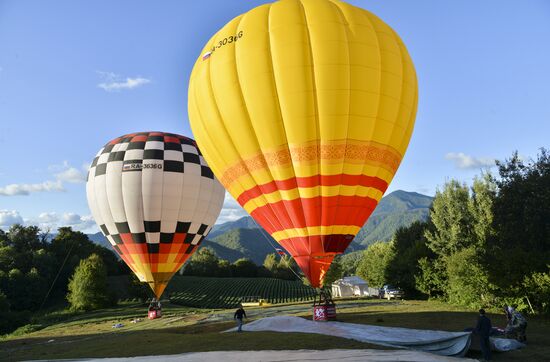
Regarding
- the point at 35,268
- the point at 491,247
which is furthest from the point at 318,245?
the point at 35,268

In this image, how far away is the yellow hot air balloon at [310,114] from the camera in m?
14.1

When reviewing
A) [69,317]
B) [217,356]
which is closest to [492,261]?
[217,356]

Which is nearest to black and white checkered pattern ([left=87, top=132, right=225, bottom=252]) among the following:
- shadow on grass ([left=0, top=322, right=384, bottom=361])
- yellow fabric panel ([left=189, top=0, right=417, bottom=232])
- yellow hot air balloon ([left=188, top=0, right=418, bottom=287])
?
shadow on grass ([left=0, top=322, right=384, bottom=361])

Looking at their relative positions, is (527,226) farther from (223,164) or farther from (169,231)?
(169,231)

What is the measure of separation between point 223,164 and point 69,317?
3142 centimetres

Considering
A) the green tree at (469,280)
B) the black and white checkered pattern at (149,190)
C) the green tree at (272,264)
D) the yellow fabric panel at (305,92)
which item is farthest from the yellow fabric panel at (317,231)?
the green tree at (272,264)

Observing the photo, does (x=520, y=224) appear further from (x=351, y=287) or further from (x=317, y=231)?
(x=351, y=287)

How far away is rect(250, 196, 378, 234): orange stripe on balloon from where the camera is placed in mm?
14609

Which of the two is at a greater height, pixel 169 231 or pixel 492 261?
pixel 169 231

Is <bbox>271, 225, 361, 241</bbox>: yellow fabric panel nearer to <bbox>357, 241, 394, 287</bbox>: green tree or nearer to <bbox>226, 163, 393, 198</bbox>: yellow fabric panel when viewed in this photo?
<bbox>226, 163, 393, 198</bbox>: yellow fabric panel

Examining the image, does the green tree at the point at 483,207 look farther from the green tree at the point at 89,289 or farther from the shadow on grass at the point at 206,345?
the green tree at the point at 89,289

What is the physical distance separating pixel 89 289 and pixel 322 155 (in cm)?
3930

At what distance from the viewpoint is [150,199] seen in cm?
2494

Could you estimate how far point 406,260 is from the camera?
38906mm
